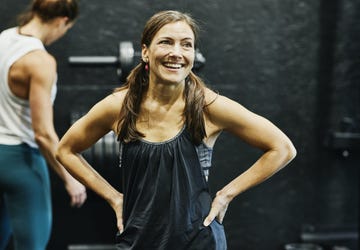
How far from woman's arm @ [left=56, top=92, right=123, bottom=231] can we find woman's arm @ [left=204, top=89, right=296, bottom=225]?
313 millimetres

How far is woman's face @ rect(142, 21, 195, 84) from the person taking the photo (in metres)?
1.85

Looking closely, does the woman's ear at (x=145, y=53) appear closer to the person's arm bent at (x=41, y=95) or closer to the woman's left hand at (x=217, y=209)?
the woman's left hand at (x=217, y=209)

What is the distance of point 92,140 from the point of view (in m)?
2.03

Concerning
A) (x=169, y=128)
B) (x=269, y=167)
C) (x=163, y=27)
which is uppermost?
(x=163, y=27)

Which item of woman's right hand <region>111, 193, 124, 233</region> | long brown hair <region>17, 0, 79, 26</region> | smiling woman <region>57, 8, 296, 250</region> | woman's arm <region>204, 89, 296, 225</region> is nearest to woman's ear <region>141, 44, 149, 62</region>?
smiling woman <region>57, 8, 296, 250</region>

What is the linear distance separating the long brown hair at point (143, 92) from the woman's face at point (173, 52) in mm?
24

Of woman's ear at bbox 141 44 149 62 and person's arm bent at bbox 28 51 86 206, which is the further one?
person's arm bent at bbox 28 51 86 206

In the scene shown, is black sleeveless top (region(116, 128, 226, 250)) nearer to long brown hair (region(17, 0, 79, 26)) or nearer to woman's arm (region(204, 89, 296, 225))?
woman's arm (region(204, 89, 296, 225))

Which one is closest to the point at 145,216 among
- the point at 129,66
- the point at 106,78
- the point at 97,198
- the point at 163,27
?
the point at 163,27

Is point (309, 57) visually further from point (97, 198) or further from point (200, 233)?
point (200, 233)

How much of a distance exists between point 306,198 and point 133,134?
7.57 feet

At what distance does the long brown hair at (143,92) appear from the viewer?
1877 millimetres

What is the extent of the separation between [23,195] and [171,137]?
0.92m

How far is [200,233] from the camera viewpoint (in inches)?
74.0
